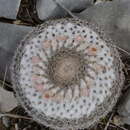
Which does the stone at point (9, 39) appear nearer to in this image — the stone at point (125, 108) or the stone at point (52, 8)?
the stone at point (52, 8)

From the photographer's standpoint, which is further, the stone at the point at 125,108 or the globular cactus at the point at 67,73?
the stone at the point at 125,108

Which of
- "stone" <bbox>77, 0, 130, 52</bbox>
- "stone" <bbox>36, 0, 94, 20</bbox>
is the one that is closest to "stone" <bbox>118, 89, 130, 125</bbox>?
"stone" <bbox>77, 0, 130, 52</bbox>

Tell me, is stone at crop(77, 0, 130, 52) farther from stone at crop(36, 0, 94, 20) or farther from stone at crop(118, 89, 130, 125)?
stone at crop(118, 89, 130, 125)

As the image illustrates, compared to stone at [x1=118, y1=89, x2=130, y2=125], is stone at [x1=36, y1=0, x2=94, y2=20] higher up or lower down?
higher up

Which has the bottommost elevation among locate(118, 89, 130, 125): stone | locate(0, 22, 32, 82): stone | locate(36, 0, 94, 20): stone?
locate(118, 89, 130, 125): stone

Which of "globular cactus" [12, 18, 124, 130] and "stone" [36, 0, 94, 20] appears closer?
"globular cactus" [12, 18, 124, 130]

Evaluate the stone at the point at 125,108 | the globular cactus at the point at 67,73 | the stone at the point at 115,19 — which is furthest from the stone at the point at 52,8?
the stone at the point at 125,108

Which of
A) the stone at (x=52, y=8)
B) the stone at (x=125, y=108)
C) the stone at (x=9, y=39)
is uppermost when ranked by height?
the stone at (x=52, y=8)

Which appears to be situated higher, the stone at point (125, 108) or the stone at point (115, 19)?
the stone at point (115, 19)
